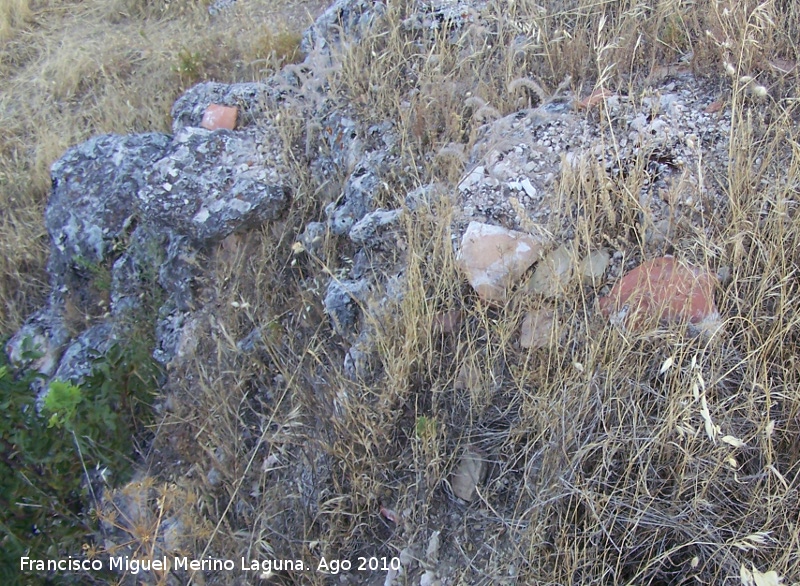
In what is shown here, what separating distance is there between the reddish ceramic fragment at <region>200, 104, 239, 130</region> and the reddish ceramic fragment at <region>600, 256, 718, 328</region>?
2200mm

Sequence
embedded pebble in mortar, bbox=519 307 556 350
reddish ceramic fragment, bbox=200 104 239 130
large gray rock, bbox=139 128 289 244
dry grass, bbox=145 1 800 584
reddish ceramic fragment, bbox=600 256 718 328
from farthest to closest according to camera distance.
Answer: reddish ceramic fragment, bbox=200 104 239 130
large gray rock, bbox=139 128 289 244
embedded pebble in mortar, bbox=519 307 556 350
reddish ceramic fragment, bbox=600 256 718 328
dry grass, bbox=145 1 800 584

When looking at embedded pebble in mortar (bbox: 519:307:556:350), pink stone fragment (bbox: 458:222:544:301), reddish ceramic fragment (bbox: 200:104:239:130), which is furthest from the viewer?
reddish ceramic fragment (bbox: 200:104:239:130)

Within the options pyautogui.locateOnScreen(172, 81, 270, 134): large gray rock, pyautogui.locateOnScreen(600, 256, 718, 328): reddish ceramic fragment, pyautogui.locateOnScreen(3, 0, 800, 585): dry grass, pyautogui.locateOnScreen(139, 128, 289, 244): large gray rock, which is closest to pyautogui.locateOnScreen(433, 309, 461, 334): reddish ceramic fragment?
pyautogui.locateOnScreen(3, 0, 800, 585): dry grass

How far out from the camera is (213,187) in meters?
3.04

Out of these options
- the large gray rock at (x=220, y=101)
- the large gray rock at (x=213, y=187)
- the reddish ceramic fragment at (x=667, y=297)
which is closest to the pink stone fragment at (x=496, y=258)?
the reddish ceramic fragment at (x=667, y=297)

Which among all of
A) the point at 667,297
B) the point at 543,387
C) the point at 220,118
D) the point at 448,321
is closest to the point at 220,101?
the point at 220,118

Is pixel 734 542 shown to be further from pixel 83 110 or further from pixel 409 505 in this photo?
pixel 83 110

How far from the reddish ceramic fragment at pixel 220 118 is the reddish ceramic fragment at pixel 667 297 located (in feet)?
7.22

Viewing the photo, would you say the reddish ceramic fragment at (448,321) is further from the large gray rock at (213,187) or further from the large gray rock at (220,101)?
the large gray rock at (220,101)

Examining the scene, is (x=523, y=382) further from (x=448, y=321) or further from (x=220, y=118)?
(x=220, y=118)

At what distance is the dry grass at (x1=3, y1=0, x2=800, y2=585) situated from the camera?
1612 mm

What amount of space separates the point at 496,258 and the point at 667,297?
0.53 m

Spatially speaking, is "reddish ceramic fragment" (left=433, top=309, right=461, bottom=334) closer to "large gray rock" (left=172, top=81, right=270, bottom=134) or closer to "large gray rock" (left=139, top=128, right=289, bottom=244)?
"large gray rock" (left=139, top=128, right=289, bottom=244)

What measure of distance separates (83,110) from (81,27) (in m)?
1.28
